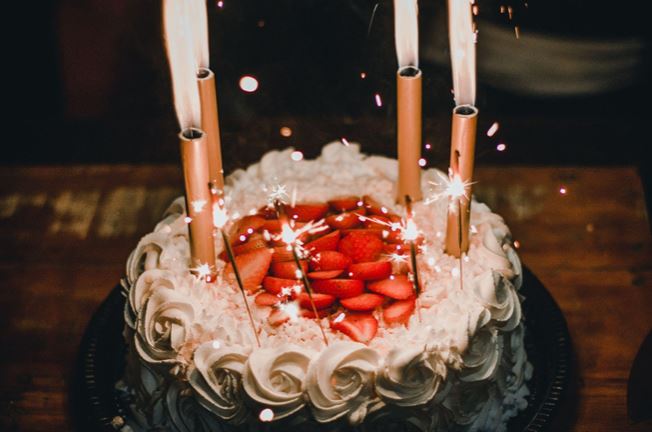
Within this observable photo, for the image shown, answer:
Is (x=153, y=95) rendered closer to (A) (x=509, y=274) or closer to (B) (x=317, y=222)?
(B) (x=317, y=222)

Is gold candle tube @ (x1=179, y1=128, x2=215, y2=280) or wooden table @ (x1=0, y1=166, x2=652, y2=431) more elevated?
gold candle tube @ (x1=179, y1=128, x2=215, y2=280)

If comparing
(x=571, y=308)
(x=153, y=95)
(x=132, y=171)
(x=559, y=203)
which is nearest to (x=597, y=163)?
(x=559, y=203)

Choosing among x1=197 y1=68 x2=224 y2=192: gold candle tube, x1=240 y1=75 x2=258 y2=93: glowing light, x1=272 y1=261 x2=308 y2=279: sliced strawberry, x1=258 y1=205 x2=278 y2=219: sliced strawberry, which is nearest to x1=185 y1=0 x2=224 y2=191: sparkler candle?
x1=197 y1=68 x2=224 y2=192: gold candle tube

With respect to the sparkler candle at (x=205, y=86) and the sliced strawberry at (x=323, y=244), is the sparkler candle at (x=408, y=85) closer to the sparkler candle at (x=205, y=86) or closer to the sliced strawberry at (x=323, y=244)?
the sliced strawberry at (x=323, y=244)

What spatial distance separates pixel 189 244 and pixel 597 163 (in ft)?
4.50

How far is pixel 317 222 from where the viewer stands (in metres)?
1.89

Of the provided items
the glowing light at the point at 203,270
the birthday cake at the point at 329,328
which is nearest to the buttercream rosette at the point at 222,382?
the birthday cake at the point at 329,328

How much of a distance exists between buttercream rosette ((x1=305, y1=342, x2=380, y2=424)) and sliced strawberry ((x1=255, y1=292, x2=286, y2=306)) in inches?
8.2

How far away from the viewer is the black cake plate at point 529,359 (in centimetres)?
164

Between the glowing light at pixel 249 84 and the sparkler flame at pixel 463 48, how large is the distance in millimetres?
1955

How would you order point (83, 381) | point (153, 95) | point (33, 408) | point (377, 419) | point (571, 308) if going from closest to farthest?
point (377, 419) → point (83, 381) → point (33, 408) → point (571, 308) → point (153, 95)

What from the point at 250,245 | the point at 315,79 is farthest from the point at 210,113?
the point at 315,79

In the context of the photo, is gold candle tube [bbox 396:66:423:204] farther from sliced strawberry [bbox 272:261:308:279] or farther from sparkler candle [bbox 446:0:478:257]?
sliced strawberry [bbox 272:261:308:279]

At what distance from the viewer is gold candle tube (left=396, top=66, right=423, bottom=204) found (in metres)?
1.78
